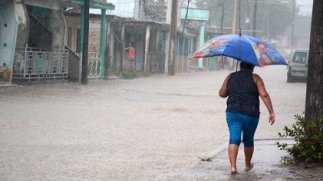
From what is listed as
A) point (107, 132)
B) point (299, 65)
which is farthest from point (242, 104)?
point (299, 65)

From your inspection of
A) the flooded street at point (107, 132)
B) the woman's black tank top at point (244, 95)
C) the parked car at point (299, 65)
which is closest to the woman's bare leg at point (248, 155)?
the woman's black tank top at point (244, 95)

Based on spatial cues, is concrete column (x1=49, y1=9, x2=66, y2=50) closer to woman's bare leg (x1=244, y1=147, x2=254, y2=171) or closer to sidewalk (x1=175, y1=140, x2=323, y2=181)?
sidewalk (x1=175, y1=140, x2=323, y2=181)

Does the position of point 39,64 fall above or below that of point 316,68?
below

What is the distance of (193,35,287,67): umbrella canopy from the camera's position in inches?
297

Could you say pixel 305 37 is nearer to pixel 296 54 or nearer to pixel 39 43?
pixel 296 54

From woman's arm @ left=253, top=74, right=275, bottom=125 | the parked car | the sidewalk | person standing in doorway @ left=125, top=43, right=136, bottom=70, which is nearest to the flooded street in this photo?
the sidewalk

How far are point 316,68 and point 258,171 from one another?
1.51 m

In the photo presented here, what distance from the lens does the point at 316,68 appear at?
789 cm

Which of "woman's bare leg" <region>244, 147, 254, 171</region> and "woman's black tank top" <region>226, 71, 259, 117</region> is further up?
"woman's black tank top" <region>226, 71, 259, 117</region>

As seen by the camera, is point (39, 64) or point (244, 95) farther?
point (39, 64)

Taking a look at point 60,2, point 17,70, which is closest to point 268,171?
point 17,70

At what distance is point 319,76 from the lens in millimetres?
7855

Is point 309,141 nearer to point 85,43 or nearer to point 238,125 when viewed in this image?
point 238,125

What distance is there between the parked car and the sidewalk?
23.6 meters
